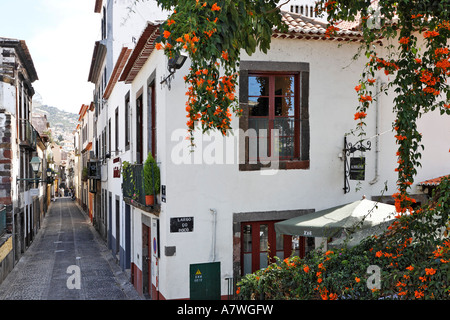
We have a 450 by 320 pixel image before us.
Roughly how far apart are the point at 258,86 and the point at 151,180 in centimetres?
287

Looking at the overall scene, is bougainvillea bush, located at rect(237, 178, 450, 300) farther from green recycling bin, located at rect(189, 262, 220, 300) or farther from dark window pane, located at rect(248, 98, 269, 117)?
dark window pane, located at rect(248, 98, 269, 117)

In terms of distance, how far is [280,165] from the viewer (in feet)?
30.9

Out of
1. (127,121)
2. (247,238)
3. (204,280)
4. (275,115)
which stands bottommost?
(204,280)

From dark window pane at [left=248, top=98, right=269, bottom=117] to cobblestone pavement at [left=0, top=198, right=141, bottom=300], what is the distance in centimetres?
597

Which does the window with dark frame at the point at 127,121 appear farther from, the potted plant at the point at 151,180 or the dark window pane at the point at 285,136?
the dark window pane at the point at 285,136

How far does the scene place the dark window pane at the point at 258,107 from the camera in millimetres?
9344

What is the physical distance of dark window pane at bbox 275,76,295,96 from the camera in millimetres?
9530

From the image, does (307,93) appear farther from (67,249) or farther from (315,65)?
(67,249)

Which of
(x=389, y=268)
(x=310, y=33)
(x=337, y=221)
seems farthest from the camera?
(x=310, y=33)

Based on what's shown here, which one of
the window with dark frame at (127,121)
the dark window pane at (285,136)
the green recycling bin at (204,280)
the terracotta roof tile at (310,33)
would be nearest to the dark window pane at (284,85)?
the dark window pane at (285,136)

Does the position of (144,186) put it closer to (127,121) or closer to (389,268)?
(127,121)

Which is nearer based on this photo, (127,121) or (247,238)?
(247,238)

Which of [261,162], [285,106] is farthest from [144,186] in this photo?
[285,106]
